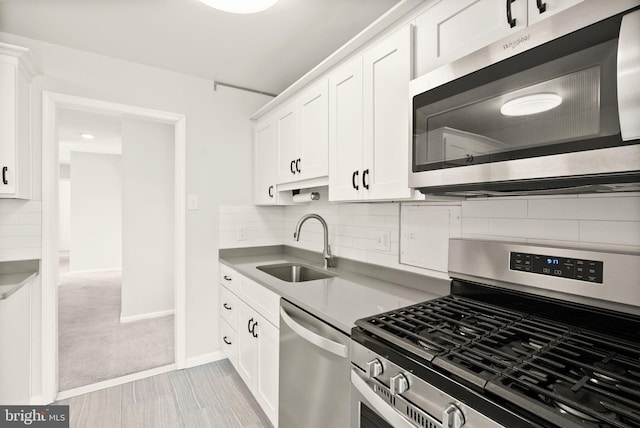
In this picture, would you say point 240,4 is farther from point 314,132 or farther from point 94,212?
point 94,212

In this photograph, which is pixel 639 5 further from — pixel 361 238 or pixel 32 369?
pixel 32 369

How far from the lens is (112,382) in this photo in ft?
7.64

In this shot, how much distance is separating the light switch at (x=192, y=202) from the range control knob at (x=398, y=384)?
2.17m

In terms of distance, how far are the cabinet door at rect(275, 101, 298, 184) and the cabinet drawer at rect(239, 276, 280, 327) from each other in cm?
77

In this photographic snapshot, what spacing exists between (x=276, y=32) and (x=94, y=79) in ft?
4.55

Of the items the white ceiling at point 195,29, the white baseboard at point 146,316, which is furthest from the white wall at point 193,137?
the white baseboard at point 146,316

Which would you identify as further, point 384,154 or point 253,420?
point 253,420

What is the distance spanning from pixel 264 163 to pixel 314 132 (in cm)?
84

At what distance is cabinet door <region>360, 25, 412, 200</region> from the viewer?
1282 mm

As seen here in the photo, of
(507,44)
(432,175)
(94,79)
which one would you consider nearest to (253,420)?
(432,175)

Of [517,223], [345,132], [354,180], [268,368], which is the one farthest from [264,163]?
[517,223]

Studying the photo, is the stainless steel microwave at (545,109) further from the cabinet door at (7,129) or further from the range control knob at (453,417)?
the cabinet door at (7,129)

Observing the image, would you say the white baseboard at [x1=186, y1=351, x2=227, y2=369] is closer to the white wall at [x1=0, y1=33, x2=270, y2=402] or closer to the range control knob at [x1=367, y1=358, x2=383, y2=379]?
the white wall at [x1=0, y1=33, x2=270, y2=402]

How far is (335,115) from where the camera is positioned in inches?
67.7
